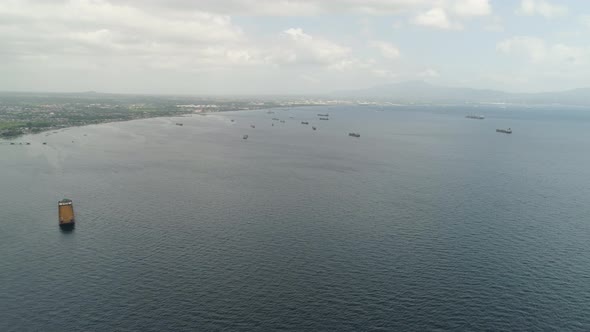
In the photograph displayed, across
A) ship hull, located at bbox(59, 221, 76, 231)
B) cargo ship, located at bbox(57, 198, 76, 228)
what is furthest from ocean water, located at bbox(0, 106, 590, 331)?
cargo ship, located at bbox(57, 198, 76, 228)

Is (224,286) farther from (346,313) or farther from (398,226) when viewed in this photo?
(398,226)

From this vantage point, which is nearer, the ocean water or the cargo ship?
the ocean water

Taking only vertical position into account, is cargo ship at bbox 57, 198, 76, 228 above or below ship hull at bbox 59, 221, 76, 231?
above

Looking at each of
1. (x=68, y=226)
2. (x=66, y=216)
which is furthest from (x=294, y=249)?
(x=66, y=216)

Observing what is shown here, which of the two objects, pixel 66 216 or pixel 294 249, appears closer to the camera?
pixel 294 249

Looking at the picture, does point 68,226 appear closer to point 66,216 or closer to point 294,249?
point 66,216

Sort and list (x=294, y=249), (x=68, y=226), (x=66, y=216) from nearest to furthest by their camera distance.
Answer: (x=294, y=249), (x=68, y=226), (x=66, y=216)

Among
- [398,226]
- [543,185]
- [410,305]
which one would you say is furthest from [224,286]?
[543,185]

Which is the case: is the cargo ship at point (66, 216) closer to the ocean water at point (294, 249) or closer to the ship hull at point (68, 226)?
the ship hull at point (68, 226)

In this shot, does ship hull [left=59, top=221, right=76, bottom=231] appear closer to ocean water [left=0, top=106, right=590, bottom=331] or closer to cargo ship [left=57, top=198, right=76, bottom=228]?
cargo ship [left=57, top=198, right=76, bottom=228]
